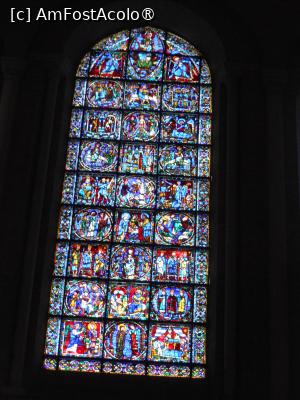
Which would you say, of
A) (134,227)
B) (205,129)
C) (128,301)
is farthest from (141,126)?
(128,301)

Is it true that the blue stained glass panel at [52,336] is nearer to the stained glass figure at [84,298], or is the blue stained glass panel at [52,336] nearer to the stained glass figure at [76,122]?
the stained glass figure at [84,298]

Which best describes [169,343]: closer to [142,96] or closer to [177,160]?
[177,160]

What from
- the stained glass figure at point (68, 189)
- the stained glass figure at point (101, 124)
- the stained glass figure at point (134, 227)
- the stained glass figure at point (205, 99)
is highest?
the stained glass figure at point (205, 99)

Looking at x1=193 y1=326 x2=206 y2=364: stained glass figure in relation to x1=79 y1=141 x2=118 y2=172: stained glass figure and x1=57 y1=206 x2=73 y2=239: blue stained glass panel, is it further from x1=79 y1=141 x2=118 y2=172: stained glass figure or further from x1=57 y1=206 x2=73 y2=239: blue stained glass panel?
x1=79 y1=141 x2=118 y2=172: stained glass figure

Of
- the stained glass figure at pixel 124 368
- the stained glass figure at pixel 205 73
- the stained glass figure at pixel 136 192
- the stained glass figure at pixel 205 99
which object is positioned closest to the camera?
the stained glass figure at pixel 124 368

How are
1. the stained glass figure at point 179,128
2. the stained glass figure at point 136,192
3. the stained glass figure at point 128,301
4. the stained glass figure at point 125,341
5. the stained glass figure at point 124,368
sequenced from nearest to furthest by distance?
the stained glass figure at point 124,368
the stained glass figure at point 125,341
the stained glass figure at point 128,301
the stained glass figure at point 136,192
the stained glass figure at point 179,128

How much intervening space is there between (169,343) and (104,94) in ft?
12.4

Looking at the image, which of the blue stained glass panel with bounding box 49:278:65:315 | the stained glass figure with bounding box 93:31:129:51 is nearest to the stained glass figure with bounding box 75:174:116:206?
the blue stained glass panel with bounding box 49:278:65:315

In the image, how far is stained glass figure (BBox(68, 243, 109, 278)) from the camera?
8781 mm

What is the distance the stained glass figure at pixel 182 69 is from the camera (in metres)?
10.2

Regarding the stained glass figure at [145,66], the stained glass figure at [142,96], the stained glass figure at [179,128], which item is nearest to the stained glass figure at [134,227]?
the stained glass figure at [179,128]

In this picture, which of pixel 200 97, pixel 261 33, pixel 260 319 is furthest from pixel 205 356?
pixel 261 33

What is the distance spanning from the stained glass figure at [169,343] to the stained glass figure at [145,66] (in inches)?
148

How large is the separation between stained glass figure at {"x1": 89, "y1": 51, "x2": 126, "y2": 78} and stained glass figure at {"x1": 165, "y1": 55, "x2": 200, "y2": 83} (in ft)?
2.29
